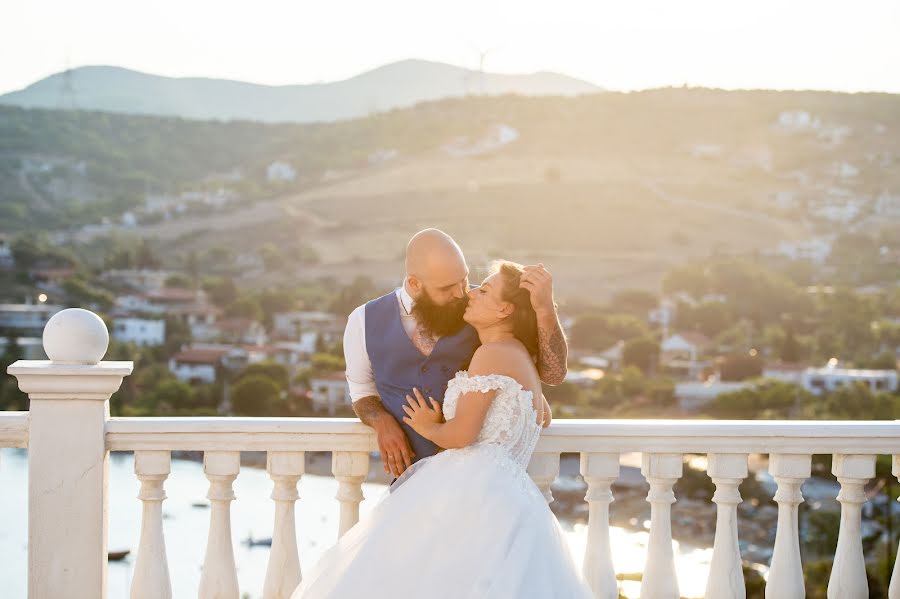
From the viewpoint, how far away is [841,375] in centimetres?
5275

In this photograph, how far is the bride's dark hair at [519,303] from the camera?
7.82 feet

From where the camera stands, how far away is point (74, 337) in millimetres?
2453

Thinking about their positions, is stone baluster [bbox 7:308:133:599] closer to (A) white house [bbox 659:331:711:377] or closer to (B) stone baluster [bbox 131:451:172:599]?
(B) stone baluster [bbox 131:451:172:599]

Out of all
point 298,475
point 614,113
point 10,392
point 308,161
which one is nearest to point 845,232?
point 614,113

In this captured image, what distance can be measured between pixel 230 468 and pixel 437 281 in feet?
2.25

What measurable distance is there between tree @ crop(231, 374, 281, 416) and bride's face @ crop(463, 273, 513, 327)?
4737 centimetres

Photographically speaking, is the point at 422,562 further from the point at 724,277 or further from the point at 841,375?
the point at 724,277

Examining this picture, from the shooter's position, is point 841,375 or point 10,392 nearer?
point 10,392

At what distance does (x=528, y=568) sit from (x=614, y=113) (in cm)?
9291

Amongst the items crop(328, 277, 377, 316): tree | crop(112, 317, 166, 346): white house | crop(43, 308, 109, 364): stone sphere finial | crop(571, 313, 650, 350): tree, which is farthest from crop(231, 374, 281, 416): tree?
crop(43, 308, 109, 364): stone sphere finial

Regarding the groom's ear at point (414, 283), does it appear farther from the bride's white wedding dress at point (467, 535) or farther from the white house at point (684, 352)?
the white house at point (684, 352)

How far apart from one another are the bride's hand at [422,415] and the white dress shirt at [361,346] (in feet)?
0.55

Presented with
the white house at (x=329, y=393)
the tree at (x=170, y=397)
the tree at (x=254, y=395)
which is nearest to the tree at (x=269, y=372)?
the tree at (x=254, y=395)

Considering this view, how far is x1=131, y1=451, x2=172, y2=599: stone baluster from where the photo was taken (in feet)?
8.29
